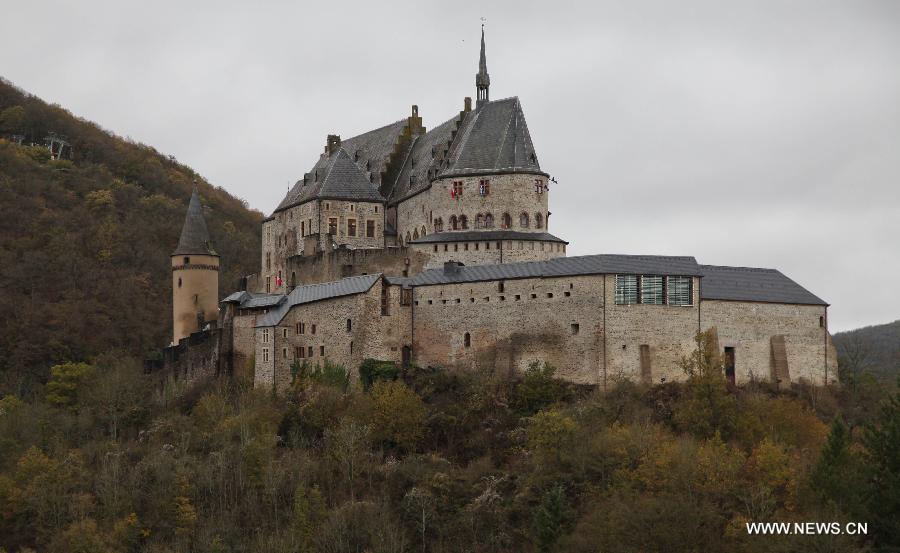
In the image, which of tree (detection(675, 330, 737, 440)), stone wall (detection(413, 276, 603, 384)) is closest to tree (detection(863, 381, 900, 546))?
tree (detection(675, 330, 737, 440))

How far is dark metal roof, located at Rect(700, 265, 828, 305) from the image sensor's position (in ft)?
214

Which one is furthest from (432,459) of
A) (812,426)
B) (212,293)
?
(212,293)

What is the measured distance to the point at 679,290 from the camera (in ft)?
209

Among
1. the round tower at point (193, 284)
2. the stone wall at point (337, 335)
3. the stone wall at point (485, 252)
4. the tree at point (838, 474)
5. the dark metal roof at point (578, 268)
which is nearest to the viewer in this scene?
the tree at point (838, 474)

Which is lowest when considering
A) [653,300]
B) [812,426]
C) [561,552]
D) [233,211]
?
[561,552]

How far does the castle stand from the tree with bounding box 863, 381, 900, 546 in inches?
411

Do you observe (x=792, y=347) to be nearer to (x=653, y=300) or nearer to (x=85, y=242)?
(x=653, y=300)

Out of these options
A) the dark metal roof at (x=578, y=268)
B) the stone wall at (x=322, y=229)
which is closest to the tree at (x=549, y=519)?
the dark metal roof at (x=578, y=268)

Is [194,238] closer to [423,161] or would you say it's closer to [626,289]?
[423,161]

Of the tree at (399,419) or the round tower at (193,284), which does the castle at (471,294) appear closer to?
the round tower at (193,284)

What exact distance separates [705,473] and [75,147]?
260 ft

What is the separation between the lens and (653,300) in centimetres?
6300

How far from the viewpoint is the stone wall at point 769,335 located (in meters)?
64.6

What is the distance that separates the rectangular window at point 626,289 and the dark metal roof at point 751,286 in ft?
11.0
